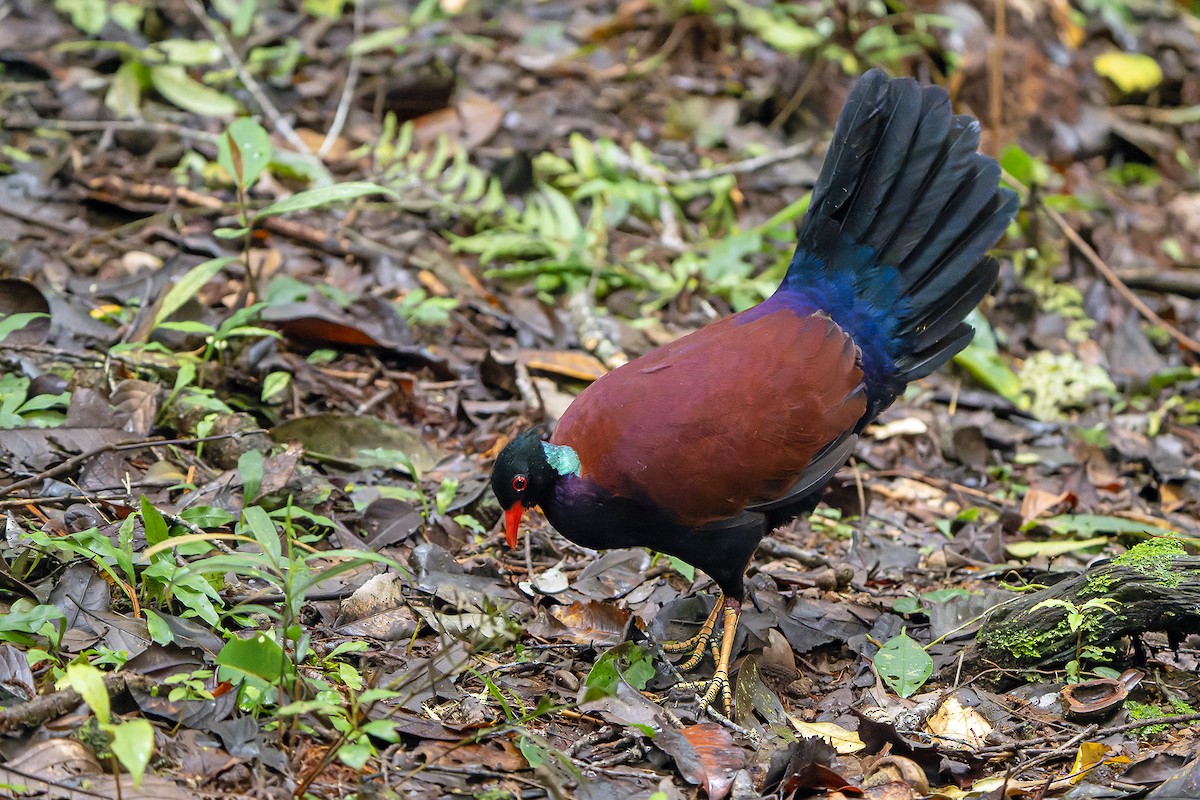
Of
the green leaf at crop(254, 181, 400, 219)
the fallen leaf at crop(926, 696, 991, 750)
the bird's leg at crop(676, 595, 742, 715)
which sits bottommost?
the bird's leg at crop(676, 595, 742, 715)

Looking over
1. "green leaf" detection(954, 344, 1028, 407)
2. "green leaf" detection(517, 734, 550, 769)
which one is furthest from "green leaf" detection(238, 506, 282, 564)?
"green leaf" detection(954, 344, 1028, 407)

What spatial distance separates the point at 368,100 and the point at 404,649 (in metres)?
5.13

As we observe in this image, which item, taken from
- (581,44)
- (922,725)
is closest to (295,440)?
(922,725)

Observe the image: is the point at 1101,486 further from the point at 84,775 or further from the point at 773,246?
the point at 84,775

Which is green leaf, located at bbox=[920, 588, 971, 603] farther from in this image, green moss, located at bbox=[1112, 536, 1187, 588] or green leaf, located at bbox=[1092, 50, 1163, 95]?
green leaf, located at bbox=[1092, 50, 1163, 95]

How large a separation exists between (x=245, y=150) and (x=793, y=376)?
8.52ft

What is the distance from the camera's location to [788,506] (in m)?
4.18

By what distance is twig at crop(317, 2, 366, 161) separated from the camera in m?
7.15

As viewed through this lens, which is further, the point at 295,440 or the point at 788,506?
the point at 295,440

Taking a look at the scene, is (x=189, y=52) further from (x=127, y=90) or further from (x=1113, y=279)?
(x=1113, y=279)

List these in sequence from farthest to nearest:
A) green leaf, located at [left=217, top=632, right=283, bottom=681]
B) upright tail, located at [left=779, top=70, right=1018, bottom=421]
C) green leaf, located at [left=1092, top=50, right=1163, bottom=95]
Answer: green leaf, located at [left=1092, top=50, right=1163, bottom=95] < upright tail, located at [left=779, top=70, right=1018, bottom=421] < green leaf, located at [left=217, top=632, right=283, bottom=681]

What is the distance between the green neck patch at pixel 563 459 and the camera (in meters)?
3.98

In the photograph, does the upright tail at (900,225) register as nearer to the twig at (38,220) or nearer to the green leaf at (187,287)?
the green leaf at (187,287)

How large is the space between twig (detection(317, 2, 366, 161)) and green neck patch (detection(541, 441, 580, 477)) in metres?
3.88
